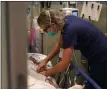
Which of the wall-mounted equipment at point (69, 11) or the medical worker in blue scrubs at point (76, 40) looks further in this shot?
the wall-mounted equipment at point (69, 11)

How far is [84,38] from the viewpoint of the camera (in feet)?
6.10

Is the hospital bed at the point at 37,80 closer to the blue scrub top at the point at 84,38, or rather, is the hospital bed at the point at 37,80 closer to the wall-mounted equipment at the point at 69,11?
the blue scrub top at the point at 84,38

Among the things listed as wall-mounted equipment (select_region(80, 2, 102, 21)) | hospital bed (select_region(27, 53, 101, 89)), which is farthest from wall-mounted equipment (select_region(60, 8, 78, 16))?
hospital bed (select_region(27, 53, 101, 89))

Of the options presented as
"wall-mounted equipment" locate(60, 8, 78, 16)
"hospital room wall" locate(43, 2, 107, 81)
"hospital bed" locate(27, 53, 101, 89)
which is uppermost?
"wall-mounted equipment" locate(60, 8, 78, 16)

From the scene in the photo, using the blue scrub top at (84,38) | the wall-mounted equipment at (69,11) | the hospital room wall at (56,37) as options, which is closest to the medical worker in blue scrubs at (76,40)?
the blue scrub top at (84,38)

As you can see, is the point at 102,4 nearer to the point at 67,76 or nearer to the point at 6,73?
the point at 67,76

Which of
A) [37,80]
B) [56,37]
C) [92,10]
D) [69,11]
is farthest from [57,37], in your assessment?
[37,80]

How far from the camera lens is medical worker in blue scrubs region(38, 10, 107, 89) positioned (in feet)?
5.88

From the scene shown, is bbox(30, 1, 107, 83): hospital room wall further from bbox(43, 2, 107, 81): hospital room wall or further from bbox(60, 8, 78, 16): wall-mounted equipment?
bbox(60, 8, 78, 16): wall-mounted equipment

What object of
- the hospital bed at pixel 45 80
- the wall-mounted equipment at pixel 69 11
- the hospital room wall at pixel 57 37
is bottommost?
the hospital bed at pixel 45 80

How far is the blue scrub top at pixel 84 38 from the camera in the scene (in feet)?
5.84

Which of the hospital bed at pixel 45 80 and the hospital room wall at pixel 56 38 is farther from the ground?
the hospital room wall at pixel 56 38

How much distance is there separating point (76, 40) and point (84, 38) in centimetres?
8

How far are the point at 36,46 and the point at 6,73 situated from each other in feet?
7.95
